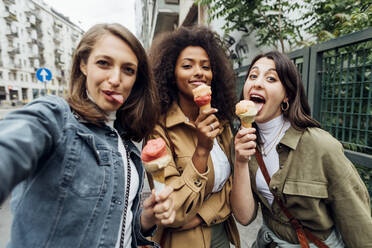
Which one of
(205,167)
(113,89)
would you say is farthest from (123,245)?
(113,89)

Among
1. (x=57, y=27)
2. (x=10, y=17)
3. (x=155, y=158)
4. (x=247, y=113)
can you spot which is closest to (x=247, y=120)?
(x=247, y=113)

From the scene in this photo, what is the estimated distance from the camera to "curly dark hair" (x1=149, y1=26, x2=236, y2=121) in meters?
2.05

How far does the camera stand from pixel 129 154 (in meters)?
1.42

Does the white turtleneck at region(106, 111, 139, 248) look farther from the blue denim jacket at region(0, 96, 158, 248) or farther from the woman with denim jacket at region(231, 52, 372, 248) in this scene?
the woman with denim jacket at region(231, 52, 372, 248)

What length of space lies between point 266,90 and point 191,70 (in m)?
0.68

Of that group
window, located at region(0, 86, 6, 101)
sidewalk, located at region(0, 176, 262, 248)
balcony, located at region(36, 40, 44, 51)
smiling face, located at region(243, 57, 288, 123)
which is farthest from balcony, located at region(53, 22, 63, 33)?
smiling face, located at region(243, 57, 288, 123)

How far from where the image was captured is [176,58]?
2051mm

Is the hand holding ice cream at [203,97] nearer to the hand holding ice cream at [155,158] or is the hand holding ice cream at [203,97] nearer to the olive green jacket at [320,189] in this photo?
the hand holding ice cream at [155,158]

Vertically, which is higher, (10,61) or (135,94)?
(10,61)

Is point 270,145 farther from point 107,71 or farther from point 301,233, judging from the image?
point 107,71

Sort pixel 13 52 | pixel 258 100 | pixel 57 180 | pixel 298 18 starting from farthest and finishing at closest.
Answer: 1. pixel 13 52
2. pixel 298 18
3. pixel 258 100
4. pixel 57 180

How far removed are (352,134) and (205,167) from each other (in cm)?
214

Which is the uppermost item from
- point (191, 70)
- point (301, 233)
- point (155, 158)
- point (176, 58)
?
point (176, 58)

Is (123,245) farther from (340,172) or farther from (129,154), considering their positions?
(340,172)
